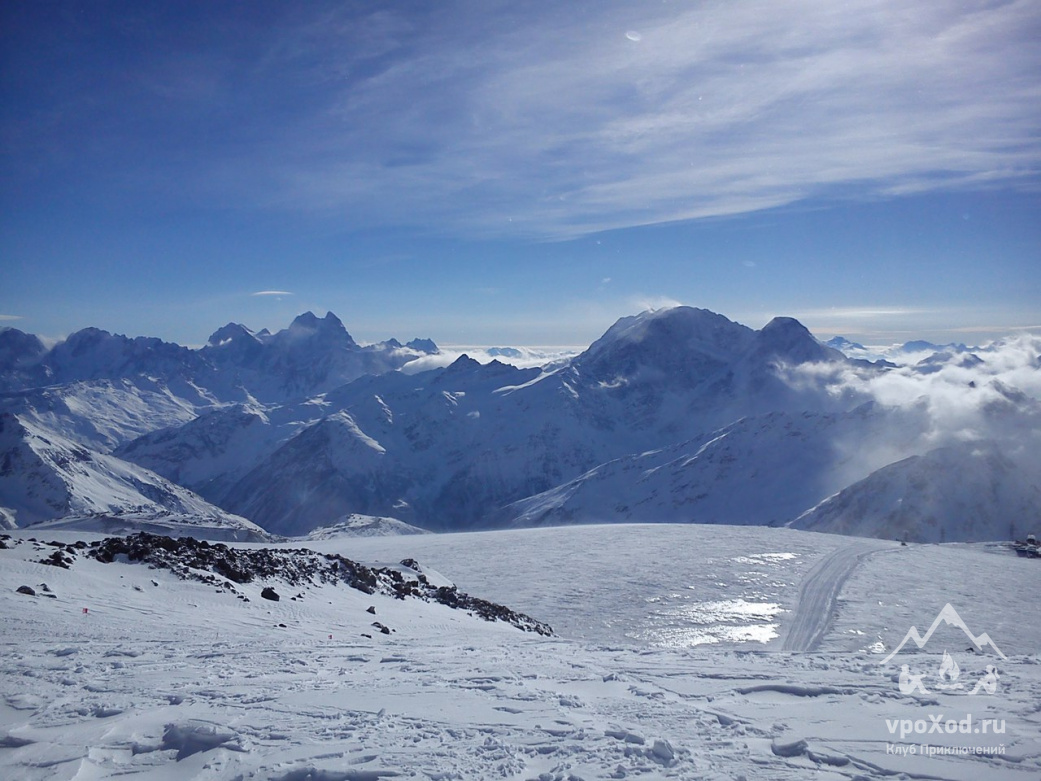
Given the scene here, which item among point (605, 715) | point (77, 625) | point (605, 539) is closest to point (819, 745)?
point (605, 715)

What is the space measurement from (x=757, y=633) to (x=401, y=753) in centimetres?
2360

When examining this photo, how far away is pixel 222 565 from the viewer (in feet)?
78.2

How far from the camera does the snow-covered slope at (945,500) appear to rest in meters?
134

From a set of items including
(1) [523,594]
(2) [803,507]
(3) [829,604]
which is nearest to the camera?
(3) [829,604]

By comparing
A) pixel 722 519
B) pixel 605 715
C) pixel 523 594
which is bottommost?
pixel 722 519

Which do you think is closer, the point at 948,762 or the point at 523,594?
the point at 948,762

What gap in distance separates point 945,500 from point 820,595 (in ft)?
442

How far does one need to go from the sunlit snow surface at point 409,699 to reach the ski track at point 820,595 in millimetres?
1370

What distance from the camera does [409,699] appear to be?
10.6 metres

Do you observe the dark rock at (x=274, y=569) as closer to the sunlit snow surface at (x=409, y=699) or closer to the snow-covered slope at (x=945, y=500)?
the sunlit snow surface at (x=409, y=699)

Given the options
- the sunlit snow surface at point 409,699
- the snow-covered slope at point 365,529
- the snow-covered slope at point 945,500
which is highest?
the sunlit snow surface at point 409,699

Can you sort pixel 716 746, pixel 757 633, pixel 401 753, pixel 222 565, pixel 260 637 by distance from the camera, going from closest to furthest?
pixel 401 753 → pixel 716 746 → pixel 260 637 → pixel 222 565 → pixel 757 633

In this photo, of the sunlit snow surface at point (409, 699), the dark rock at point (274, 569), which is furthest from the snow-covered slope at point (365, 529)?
the sunlit snow surface at point (409, 699)

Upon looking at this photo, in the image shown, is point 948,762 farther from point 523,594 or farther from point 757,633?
point 523,594
